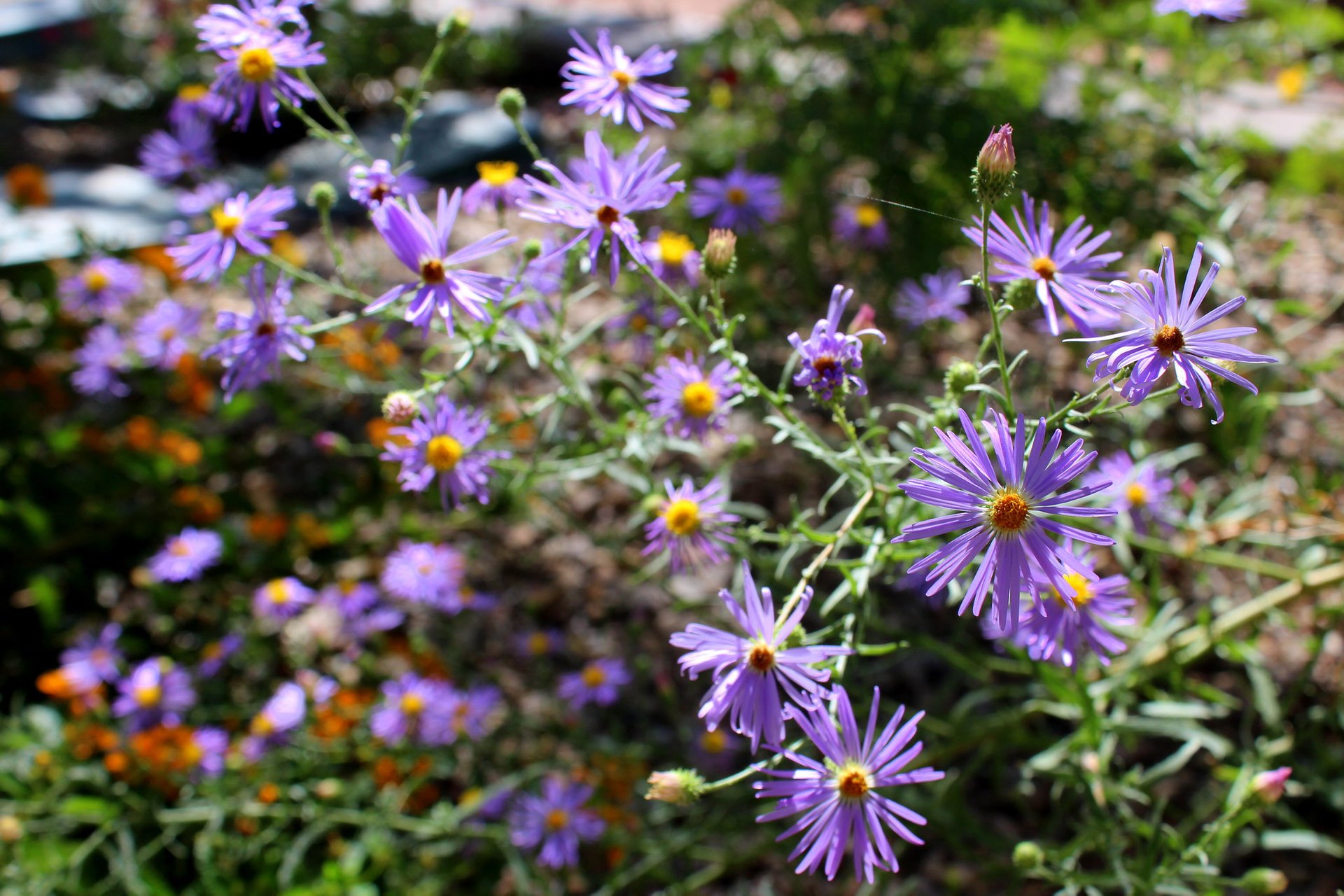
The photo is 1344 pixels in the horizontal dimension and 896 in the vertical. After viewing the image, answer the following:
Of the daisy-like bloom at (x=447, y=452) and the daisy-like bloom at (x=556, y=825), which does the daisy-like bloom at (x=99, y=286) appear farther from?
the daisy-like bloom at (x=556, y=825)

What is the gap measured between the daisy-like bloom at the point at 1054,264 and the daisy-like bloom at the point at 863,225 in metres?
1.19

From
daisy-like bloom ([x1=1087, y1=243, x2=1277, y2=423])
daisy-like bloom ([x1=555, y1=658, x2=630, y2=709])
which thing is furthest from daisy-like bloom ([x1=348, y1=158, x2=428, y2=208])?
daisy-like bloom ([x1=555, y1=658, x2=630, y2=709])

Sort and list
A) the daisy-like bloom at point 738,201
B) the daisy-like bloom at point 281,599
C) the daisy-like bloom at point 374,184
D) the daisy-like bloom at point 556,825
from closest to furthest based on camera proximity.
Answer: the daisy-like bloom at point 374,184, the daisy-like bloom at point 556,825, the daisy-like bloom at point 738,201, the daisy-like bloom at point 281,599

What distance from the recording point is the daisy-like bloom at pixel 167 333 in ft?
8.52

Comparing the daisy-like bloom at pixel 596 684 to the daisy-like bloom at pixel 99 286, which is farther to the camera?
the daisy-like bloom at pixel 99 286

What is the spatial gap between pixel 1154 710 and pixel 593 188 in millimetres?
1337

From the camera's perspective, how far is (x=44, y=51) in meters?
5.91

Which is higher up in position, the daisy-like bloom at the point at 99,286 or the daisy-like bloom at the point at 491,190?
the daisy-like bloom at the point at 491,190

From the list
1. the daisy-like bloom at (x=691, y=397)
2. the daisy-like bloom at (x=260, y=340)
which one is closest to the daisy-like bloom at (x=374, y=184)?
the daisy-like bloom at (x=260, y=340)

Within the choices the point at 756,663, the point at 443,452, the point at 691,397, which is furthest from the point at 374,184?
the point at 756,663

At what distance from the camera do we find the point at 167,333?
266cm

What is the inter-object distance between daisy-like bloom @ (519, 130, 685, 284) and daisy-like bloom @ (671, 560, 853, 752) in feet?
1.57

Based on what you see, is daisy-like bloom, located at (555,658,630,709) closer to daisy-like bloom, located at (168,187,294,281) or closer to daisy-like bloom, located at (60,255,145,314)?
daisy-like bloom, located at (168,187,294,281)

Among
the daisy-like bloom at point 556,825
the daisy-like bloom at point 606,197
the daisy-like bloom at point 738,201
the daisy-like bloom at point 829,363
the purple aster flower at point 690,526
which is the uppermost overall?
the daisy-like bloom at point 829,363
